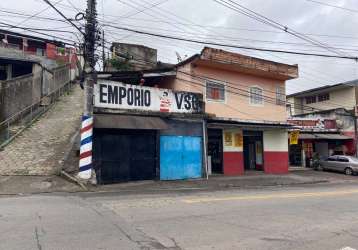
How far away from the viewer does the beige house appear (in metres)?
41.3

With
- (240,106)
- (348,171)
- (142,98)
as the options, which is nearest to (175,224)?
(142,98)

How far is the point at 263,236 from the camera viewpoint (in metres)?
8.41

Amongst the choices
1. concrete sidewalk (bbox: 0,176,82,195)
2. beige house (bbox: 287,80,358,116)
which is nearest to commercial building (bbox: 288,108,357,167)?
beige house (bbox: 287,80,358,116)

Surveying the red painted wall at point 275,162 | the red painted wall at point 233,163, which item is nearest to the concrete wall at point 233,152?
the red painted wall at point 233,163

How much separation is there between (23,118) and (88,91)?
9165 mm

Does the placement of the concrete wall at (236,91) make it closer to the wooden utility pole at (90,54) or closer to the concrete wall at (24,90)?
the wooden utility pole at (90,54)

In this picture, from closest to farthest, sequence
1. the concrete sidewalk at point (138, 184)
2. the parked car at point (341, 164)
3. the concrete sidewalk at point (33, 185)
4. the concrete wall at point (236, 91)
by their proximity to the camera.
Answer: the concrete sidewalk at point (33, 185) → the concrete sidewalk at point (138, 184) → the concrete wall at point (236, 91) → the parked car at point (341, 164)

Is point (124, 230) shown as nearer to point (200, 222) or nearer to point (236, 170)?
point (200, 222)

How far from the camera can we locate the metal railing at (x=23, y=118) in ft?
75.9

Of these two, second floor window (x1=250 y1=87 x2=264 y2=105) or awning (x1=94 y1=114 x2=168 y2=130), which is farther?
second floor window (x1=250 y1=87 x2=264 y2=105)

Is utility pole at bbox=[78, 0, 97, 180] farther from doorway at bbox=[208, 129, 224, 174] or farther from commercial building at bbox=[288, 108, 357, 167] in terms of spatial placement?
commercial building at bbox=[288, 108, 357, 167]

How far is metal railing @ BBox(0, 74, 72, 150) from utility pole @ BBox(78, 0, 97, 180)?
524 centimetres

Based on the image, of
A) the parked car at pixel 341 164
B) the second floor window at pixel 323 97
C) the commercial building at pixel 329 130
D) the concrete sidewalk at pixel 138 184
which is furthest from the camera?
the second floor window at pixel 323 97

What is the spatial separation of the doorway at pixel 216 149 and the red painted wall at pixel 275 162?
13.1 feet
